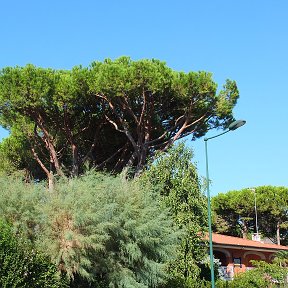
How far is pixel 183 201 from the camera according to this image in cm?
1958

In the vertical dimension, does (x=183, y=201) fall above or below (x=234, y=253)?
above

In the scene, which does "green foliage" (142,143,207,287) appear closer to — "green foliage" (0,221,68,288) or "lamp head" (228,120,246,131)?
"lamp head" (228,120,246,131)

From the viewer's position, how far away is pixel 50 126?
25.5m

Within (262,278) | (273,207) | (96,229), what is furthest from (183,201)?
(273,207)

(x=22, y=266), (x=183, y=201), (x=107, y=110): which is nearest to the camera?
(x=22, y=266)

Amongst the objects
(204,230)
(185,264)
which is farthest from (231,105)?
(185,264)

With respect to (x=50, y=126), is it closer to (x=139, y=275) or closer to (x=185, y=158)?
(x=185, y=158)

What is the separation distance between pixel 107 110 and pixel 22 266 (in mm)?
14506

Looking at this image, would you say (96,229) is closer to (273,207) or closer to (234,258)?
(234,258)

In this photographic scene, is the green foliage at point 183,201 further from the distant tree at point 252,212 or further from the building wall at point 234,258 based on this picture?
the distant tree at point 252,212

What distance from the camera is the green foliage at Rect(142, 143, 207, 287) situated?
18781mm

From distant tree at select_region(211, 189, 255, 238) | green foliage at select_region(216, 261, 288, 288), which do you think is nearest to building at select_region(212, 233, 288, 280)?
green foliage at select_region(216, 261, 288, 288)

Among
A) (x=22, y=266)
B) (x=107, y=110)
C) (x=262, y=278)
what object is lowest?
(x=22, y=266)

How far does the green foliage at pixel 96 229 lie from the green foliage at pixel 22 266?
38 centimetres
